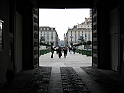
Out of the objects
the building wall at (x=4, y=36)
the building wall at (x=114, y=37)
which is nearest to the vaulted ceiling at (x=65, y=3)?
the building wall at (x=114, y=37)

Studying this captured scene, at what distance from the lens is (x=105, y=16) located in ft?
53.1

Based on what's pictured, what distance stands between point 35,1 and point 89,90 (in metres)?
10.7

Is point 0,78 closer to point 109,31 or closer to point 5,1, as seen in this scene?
point 5,1

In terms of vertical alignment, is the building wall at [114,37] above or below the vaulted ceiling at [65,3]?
below

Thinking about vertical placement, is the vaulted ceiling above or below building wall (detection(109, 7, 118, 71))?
above

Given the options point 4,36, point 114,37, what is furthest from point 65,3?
point 4,36

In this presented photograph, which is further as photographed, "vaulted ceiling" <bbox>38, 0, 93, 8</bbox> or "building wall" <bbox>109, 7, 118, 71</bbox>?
"vaulted ceiling" <bbox>38, 0, 93, 8</bbox>

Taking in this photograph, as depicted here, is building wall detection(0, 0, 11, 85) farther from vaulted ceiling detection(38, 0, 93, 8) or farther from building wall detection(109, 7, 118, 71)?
vaulted ceiling detection(38, 0, 93, 8)

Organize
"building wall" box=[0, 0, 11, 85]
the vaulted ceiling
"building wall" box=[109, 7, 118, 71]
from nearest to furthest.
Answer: "building wall" box=[0, 0, 11, 85], "building wall" box=[109, 7, 118, 71], the vaulted ceiling

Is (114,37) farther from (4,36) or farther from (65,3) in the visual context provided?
(4,36)

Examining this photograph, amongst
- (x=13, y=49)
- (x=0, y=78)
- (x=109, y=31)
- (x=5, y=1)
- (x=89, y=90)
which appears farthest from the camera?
(x=109, y=31)

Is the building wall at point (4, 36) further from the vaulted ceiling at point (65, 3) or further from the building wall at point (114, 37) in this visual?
the vaulted ceiling at point (65, 3)

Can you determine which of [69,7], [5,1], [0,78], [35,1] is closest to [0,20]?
[5,1]

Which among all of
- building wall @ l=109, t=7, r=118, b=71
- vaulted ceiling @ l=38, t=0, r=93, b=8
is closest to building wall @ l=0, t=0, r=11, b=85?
building wall @ l=109, t=7, r=118, b=71
